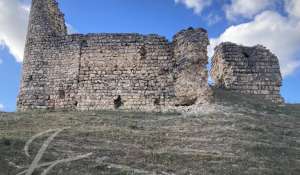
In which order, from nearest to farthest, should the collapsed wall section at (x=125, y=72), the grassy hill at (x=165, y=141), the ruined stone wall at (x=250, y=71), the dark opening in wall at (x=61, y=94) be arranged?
the grassy hill at (x=165, y=141) < the collapsed wall section at (x=125, y=72) < the ruined stone wall at (x=250, y=71) < the dark opening in wall at (x=61, y=94)

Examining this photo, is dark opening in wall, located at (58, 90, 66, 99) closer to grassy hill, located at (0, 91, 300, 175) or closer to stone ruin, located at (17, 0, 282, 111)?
stone ruin, located at (17, 0, 282, 111)

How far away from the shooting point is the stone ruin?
55.1 ft

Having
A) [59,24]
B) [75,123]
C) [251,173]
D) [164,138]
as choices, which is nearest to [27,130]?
[75,123]

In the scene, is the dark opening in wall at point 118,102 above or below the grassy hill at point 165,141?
above

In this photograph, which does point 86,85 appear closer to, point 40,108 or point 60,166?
point 40,108

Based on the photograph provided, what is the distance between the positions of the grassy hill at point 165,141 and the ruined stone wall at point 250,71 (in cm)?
159

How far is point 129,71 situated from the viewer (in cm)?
1733

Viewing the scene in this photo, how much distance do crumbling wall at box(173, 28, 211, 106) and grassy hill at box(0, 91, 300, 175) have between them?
1071mm

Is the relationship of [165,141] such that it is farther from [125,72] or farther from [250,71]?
[250,71]

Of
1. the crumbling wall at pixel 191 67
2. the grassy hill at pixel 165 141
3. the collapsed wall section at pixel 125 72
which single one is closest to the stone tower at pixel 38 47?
the collapsed wall section at pixel 125 72

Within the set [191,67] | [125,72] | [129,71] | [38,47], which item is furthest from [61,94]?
[191,67]

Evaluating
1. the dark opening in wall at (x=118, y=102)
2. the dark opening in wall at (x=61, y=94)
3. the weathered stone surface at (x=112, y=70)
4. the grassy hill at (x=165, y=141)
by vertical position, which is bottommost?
the grassy hill at (x=165, y=141)

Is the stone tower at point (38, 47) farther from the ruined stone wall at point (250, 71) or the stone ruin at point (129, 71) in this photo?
the ruined stone wall at point (250, 71)

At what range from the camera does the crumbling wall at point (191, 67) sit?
645 inches
